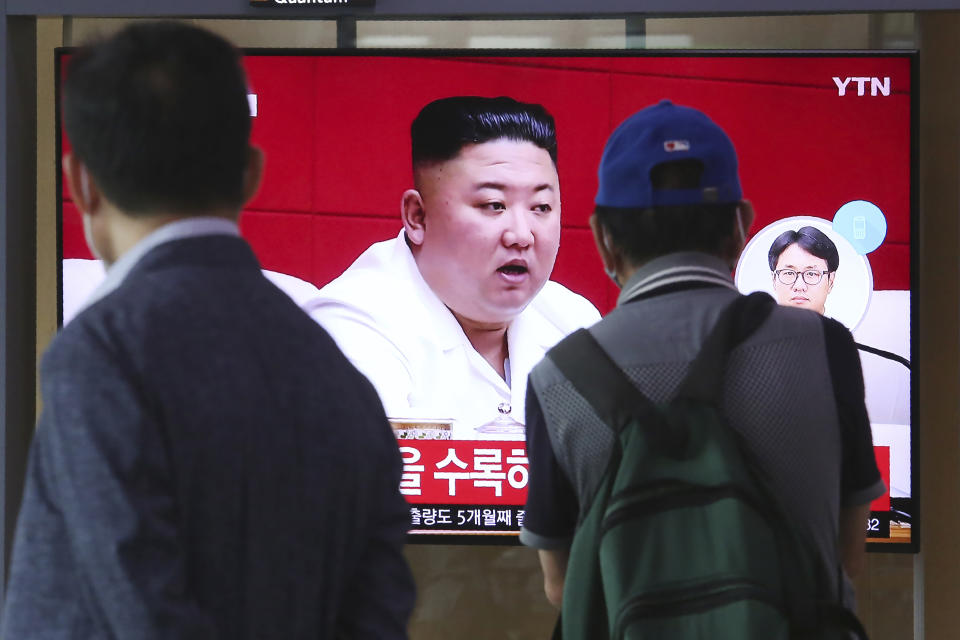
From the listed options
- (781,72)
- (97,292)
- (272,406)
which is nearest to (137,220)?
(97,292)

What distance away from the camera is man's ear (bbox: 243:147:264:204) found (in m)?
1.11

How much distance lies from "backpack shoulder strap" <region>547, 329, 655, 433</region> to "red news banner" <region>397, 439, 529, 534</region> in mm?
1838

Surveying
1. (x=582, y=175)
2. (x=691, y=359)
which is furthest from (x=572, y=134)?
(x=691, y=359)

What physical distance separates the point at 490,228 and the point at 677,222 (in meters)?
1.81

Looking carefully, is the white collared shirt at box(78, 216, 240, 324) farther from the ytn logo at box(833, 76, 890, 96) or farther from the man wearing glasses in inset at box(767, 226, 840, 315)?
the ytn logo at box(833, 76, 890, 96)

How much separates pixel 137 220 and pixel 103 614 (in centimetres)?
39

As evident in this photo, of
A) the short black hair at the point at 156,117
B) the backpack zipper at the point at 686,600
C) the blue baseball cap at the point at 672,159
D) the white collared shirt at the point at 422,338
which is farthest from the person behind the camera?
the white collared shirt at the point at 422,338

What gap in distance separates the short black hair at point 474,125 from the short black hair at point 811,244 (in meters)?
0.74

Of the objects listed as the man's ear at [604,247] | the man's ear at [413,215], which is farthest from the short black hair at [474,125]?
the man's ear at [604,247]

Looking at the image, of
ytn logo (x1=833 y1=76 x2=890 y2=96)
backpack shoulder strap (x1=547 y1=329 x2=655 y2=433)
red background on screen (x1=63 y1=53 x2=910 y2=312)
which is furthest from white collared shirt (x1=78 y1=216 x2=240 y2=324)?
ytn logo (x1=833 y1=76 x2=890 y2=96)

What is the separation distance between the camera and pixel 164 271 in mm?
1001

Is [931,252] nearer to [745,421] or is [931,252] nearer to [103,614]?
[745,421]

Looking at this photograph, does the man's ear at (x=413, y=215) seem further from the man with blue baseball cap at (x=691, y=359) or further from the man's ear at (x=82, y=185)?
the man's ear at (x=82, y=185)

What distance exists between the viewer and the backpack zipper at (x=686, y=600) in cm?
125
